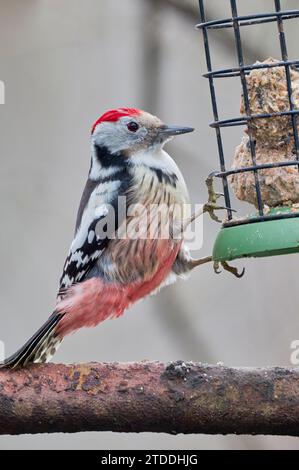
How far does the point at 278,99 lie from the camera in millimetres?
4121

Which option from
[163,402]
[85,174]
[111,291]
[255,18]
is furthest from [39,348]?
[85,174]

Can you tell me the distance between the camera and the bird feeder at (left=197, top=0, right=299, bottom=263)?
3959 mm

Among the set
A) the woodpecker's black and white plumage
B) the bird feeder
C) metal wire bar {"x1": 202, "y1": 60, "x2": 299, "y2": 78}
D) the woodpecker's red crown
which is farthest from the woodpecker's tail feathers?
metal wire bar {"x1": 202, "y1": 60, "x2": 299, "y2": 78}

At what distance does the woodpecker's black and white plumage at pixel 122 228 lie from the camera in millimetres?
4797

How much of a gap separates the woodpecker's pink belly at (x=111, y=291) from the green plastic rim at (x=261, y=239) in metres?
0.84

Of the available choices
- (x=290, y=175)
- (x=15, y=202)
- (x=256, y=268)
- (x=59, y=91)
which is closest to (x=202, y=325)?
(x=256, y=268)

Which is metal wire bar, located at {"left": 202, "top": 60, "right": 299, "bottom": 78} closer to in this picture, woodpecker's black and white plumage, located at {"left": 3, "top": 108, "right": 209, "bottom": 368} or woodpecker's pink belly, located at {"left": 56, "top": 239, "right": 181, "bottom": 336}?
woodpecker's black and white plumage, located at {"left": 3, "top": 108, "right": 209, "bottom": 368}

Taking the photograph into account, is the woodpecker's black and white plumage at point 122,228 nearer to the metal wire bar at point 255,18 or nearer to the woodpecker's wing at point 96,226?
the woodpecker's wing at point 96,226

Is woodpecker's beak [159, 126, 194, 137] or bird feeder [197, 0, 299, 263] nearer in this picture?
bird feeder [197, 0, 299, 263]

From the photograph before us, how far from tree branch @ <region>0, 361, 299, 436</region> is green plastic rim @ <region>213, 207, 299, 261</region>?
0.44 m

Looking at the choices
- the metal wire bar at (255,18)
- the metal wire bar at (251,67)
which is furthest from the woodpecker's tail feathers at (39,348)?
the metal wire bar at (255,18)

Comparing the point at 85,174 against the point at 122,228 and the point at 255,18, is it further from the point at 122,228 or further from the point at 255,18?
the point at 255,18

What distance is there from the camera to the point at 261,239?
3855 mm

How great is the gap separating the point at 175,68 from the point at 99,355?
79.8 inches
